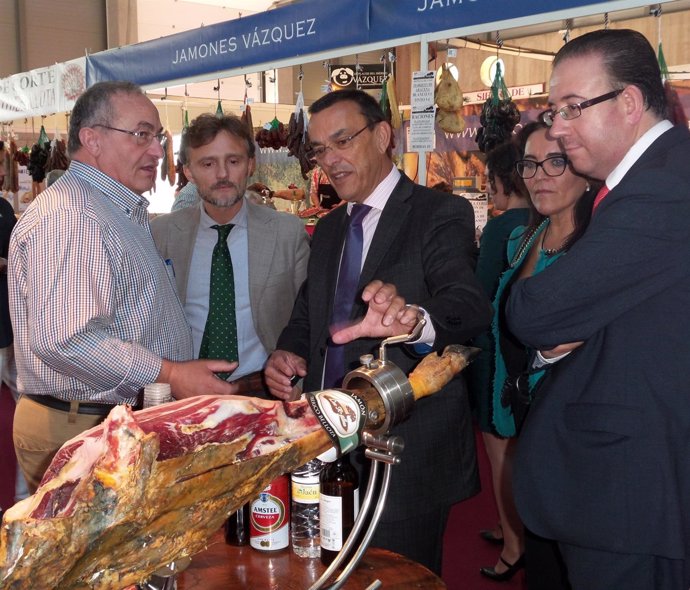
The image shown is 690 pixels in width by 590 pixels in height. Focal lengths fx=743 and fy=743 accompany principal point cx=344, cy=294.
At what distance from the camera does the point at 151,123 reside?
7.81ft

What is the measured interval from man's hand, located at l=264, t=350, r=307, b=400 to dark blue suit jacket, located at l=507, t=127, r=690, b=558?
657 mm

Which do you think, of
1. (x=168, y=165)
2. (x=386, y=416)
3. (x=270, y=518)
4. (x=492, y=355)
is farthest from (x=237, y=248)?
(x=168, y=165)

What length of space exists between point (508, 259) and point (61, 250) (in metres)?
1.84

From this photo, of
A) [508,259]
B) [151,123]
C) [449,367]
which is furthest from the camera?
[508,259]

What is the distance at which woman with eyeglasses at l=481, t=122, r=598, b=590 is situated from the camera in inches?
88.1

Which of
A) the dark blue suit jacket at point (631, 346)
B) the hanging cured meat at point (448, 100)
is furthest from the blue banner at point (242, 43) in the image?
the dark blue suit jacket at point (631, 346)

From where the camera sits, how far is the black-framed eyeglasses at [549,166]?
2.62 metres

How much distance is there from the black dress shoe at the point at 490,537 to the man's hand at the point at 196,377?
7.76 feet

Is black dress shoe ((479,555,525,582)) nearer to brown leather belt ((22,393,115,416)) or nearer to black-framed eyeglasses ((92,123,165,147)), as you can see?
brown leather belt ((22,393,115,416))

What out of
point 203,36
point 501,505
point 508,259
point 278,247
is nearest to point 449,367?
point 278,247

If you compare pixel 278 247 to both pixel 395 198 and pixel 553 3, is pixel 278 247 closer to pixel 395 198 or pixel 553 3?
pixel 395 198

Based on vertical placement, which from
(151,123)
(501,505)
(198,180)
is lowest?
(501,505)

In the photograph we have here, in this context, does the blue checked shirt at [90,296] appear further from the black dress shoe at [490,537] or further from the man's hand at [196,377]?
the black dress shoe at [490,537]

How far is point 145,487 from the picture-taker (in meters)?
0.81
